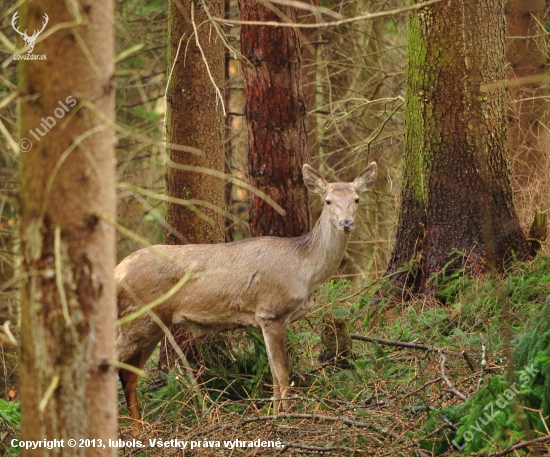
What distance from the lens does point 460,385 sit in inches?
227

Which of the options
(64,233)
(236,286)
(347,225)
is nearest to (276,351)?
(236,286)

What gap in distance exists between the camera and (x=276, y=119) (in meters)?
9.61

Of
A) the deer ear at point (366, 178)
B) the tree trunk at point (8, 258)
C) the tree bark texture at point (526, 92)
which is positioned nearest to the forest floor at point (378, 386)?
the deer ear at point (366, 178)

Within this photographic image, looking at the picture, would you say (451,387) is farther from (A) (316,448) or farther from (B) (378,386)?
(A) (316,448)

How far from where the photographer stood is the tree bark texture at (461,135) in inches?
345

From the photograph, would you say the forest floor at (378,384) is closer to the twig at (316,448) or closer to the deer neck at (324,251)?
the twig at (316,448)

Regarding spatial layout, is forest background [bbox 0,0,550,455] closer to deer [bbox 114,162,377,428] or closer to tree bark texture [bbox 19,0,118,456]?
tree bark texture [bbox 19,0,118,456]

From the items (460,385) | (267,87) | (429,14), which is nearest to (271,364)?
(460,385)

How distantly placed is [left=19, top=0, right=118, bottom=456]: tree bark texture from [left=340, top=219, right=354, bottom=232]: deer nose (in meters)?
4.31

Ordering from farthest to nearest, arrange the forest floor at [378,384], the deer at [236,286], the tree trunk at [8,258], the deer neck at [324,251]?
the tree trunk at [8,258]
the deer neck at [324,251]
the deer at [236,286]
the forest floor at [378,384]

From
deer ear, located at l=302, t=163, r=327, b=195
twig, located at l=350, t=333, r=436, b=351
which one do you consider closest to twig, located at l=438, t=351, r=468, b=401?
twig, located at l=350, t=333, r=436, b=351

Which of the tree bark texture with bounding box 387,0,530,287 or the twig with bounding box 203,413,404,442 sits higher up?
the tree bark texture with bounding box 387,0,530,287

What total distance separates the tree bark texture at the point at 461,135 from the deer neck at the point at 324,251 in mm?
1483

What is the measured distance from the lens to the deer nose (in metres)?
7.48
